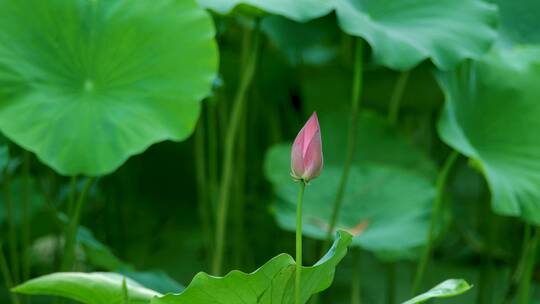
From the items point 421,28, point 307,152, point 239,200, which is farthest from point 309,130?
point 239,200

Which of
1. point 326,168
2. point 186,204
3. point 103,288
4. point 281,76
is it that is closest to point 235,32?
A: point 281,76

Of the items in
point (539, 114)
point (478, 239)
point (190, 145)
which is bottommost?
point (478, 239)

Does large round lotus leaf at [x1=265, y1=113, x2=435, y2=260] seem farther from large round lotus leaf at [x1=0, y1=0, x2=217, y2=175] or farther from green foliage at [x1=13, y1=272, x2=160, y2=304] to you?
green foliage at [x1=13, y1=272, x2=160, y2=304]

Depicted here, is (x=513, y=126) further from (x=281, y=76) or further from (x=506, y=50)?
(x=281, y=76)

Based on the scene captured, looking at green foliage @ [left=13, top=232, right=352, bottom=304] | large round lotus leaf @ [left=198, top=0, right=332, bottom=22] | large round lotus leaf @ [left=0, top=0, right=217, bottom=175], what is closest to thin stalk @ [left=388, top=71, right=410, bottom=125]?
large round lotus leaf @ [left=198, top=0, right=332, bottom=22]

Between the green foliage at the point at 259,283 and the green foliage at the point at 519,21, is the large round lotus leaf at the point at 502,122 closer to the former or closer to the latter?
the green foliage at the point at 519,21

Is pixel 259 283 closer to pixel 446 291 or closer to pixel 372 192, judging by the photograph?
pixel 446 291
